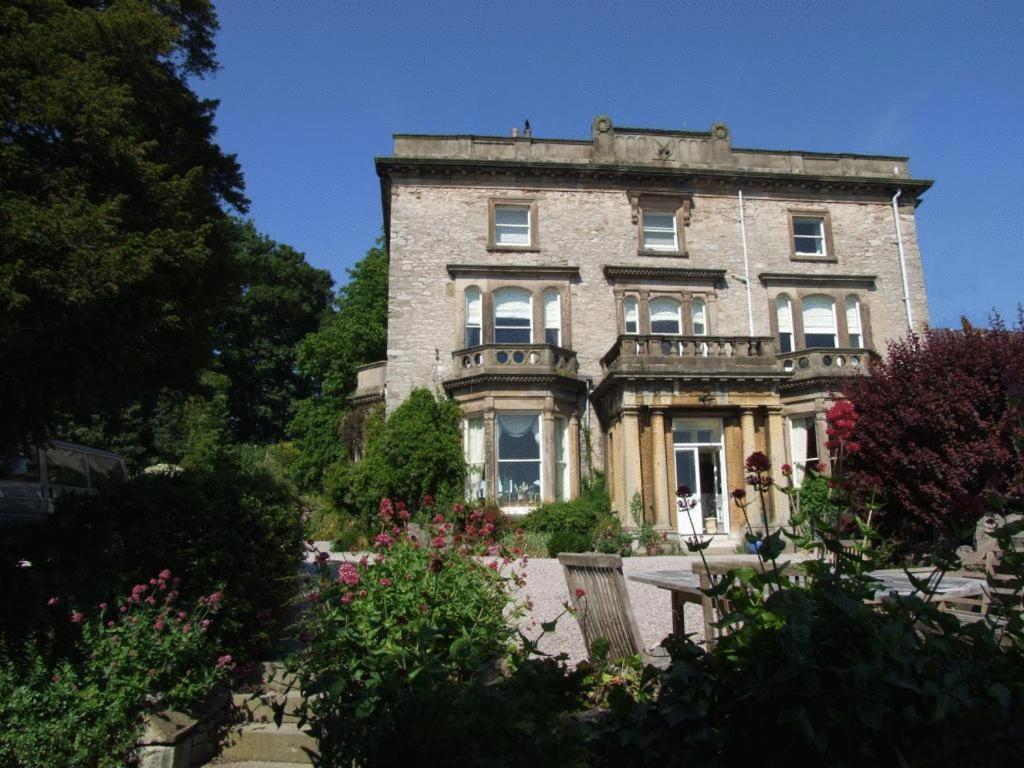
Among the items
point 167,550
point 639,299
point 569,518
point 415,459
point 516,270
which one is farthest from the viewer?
point 639,299

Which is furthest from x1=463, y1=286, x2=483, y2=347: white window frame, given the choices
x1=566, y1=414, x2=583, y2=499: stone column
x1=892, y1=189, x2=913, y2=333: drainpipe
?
x1=892, y1=189, x2=913, y2=333: drainpipe

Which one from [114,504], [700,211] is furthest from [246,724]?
[700,211]

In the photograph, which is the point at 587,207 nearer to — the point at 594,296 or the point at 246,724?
the point at 594,296

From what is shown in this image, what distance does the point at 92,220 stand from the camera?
655 cm

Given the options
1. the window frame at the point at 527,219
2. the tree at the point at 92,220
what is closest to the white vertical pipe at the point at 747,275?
the window frame at the point at 527,219

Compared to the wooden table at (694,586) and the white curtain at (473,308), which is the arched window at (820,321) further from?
the wooden table at (694,586)

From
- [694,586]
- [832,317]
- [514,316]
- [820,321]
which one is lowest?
[694,586]

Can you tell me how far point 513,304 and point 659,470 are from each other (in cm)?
675

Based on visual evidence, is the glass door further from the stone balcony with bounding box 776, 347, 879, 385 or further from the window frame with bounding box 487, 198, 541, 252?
the window frame with bounding box 487, 198, 541, 252

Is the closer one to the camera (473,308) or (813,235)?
(473,308)

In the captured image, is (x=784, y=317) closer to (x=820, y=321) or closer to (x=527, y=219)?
(x=820, y=321)

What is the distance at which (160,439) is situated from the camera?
34156mm

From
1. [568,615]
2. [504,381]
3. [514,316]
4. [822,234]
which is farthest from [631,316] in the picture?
[568,615]

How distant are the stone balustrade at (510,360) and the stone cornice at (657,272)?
3.29 meters
